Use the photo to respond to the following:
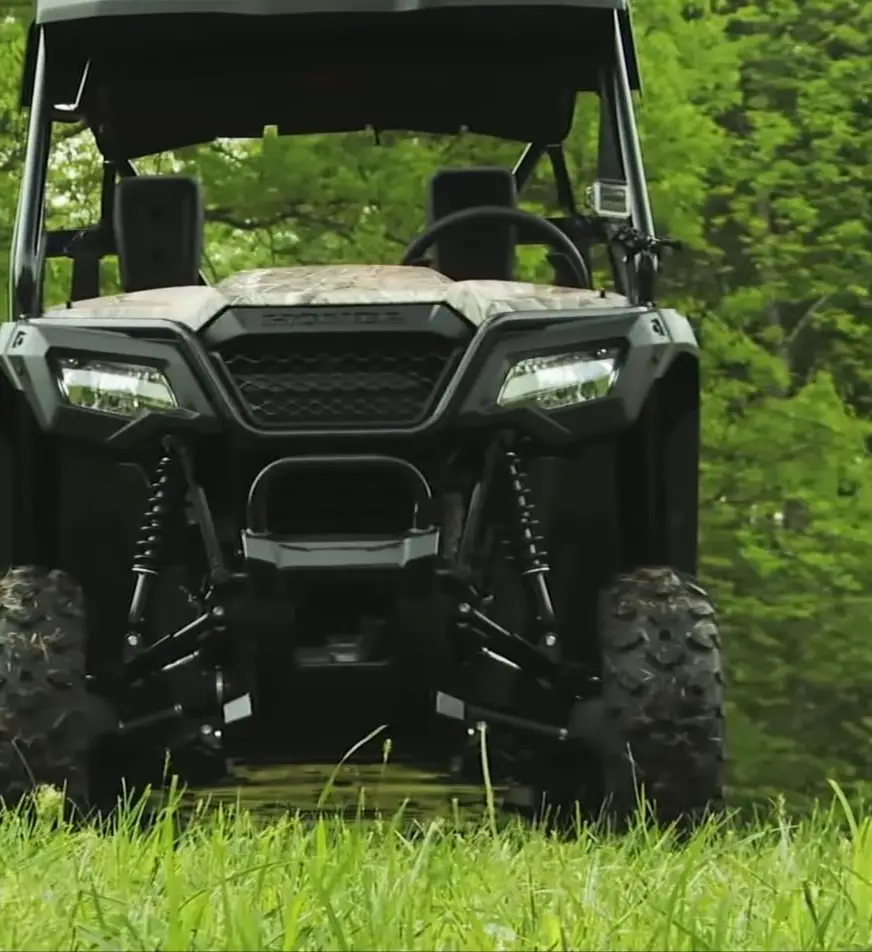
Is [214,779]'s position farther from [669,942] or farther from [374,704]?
[669,942]

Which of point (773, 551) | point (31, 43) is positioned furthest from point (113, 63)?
point (773, 551)

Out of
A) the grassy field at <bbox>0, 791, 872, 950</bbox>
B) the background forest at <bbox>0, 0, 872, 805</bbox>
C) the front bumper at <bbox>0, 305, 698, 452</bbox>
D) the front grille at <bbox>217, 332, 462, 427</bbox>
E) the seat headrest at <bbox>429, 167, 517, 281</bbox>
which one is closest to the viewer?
the grassy field at <bbox>0, 791, 872, 950</bbox>

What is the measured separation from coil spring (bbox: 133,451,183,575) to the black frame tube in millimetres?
856

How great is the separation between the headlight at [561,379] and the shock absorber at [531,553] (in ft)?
0.43

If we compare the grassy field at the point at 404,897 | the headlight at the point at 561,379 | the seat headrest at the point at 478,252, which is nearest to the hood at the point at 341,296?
the headlight at the point at 561,379

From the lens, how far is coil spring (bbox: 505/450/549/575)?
405 centimetres

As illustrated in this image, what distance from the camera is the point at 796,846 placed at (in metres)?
3.42

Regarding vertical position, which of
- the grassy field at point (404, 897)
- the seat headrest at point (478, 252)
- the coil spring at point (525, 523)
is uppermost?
the seat headrest at point (478, 252)

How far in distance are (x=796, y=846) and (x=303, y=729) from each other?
1.34m

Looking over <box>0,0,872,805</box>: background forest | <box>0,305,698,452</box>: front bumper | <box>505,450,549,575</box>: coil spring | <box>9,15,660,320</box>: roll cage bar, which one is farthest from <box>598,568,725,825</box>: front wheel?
<box>0,0,872,805</box>: background forest

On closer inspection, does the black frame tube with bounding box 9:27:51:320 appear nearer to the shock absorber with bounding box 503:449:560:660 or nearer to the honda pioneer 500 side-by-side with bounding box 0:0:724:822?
the honda pioneer 500 side-by-side with bounding box 0:0:724:822

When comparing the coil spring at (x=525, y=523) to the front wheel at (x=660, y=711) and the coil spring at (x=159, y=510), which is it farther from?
the coil spring at (x=159, y=510)

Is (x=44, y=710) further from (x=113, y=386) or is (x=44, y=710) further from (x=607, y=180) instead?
(x=607, y=180)

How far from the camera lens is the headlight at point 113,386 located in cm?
401
